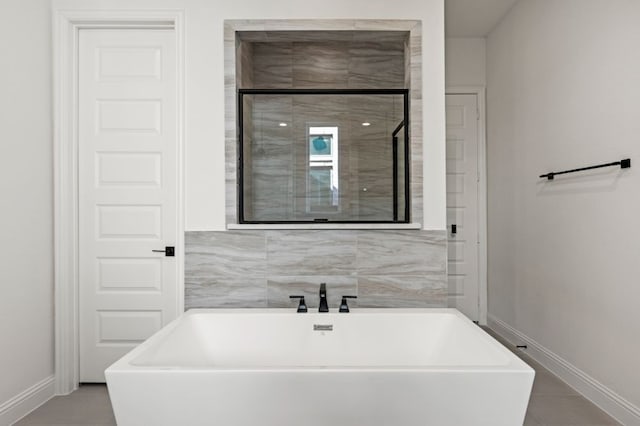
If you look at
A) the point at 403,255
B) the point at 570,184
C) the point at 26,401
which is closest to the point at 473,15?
the point at 570,184

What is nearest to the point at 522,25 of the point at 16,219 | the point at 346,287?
the point at 346,287

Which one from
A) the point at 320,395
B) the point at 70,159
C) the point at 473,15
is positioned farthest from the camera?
the point at 473,15

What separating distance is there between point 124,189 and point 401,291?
186cm

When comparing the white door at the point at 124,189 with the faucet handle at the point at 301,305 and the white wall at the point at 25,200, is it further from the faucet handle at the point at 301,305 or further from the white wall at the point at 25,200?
the faucet handle at the point at 301,305

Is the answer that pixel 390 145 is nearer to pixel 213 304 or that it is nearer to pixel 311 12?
pixel 311 12

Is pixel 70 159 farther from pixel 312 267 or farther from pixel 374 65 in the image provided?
pixel 374 65

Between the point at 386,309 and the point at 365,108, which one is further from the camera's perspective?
the point at 365,108

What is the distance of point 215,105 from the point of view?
2.34m

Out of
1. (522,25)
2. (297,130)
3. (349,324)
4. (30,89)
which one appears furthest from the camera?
(522,25)

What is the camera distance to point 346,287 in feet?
7.70

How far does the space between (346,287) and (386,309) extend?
0.28 m

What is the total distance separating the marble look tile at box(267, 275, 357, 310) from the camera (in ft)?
7.68

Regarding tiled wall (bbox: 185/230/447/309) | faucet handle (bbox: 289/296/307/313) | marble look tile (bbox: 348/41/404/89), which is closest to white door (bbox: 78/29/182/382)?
tiled wall (bbox: 185/230/447/309)

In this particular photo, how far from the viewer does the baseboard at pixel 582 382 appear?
6.73 ft
